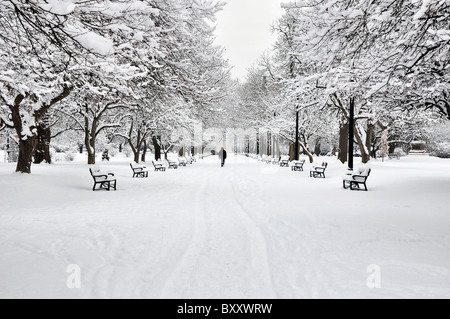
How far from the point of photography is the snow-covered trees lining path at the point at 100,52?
15.0ft

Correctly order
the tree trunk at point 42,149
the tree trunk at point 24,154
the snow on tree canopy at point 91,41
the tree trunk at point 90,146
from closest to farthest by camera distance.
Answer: the snow on tree canopy at point 91,41 → the tree trunk at point 24,154 → the tree trunk at point 90,146 → the tree trunk at point 42,149

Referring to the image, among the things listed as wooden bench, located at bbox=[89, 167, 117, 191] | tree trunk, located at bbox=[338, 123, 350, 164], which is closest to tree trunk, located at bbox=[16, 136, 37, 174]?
wooden bench, located at bbox=[89, 167, 117, 191]

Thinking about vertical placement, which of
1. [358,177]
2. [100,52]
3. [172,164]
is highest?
[100,52]

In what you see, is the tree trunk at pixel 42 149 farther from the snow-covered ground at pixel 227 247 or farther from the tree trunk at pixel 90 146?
the snow-covered ground at pixel 227 247

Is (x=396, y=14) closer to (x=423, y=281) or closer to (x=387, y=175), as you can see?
(x=423, y=281)

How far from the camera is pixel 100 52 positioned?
4648 mm

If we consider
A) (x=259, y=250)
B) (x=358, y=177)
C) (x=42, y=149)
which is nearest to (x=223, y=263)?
(x=259, y=250)

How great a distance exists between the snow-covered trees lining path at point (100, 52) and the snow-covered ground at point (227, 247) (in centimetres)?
320

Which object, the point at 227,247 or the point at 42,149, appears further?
the point at 42,149

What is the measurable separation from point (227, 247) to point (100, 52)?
12.2ft

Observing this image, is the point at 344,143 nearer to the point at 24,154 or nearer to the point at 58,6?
the point at 24,154

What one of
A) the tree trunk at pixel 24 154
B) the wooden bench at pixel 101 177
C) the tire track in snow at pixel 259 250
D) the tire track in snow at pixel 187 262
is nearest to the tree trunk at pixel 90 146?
the tree trunk at pixel 24 154

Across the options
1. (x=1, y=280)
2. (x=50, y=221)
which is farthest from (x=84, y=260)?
(x=50, y=221)

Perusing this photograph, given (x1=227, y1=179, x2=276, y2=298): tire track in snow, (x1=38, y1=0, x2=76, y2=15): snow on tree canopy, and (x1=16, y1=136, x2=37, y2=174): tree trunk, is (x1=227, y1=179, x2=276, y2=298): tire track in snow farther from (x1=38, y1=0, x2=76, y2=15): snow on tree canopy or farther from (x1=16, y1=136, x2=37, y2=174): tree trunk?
(x1=16, y1=136, x2=37, y2=174): tree trunk
